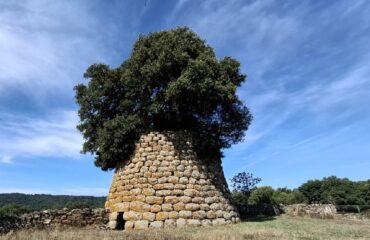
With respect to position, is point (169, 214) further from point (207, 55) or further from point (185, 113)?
point (207, 55)

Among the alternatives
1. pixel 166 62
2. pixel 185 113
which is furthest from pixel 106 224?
pixel 166 62

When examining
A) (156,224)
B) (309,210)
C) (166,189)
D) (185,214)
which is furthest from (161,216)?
(309,210)

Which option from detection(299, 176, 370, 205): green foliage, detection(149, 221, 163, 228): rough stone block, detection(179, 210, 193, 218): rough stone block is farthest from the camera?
detection(299, 176, 370, 205): green foliage

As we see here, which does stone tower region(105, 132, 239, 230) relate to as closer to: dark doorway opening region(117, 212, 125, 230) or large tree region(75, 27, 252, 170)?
dark doorway opening region(117, 212, 125, 230)

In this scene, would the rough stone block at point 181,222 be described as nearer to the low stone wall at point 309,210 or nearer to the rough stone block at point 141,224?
the rough stone block at point 141,224

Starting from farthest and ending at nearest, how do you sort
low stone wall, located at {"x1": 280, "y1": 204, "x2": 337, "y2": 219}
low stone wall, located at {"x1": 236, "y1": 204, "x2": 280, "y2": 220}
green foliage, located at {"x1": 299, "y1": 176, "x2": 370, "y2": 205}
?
green foliage, located at {"x1": 299, "y1": 176, "x2": 370, "y2": 205}
low stone wall, located at {"x1": 280, "y1": 204, "x2": 337, "y2": 219}
low stone wall, located at {"x1": 236, "y1": 204, "x2": 280, "y2": 220}

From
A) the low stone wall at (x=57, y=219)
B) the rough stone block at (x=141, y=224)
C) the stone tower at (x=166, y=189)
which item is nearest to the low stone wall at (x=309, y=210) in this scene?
the stone tower at (x=166, y=189)

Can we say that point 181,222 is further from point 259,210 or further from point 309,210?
point 309,210

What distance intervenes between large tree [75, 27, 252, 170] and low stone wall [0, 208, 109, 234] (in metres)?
3.64

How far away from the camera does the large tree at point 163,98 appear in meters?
19.9

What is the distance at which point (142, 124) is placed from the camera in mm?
21094

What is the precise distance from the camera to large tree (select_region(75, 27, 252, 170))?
1991 cm

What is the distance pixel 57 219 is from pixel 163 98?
8.03 metres

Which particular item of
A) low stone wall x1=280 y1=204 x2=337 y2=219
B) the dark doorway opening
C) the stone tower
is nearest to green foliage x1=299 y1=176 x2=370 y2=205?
low stone wall x1=280 y1=204 x2=337 y2=219
